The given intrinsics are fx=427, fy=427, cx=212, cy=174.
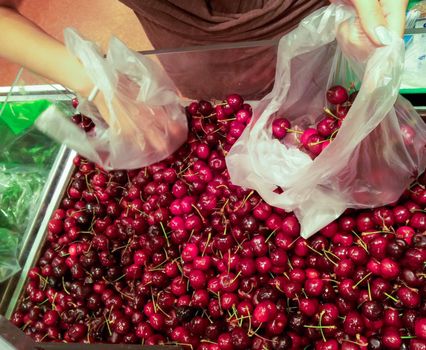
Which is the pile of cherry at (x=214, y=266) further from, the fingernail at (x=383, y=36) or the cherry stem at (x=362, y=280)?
the fingernail at (x=383, y=36)

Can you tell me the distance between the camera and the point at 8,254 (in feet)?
4.46

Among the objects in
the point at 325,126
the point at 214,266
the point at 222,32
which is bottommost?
the point at 214,266

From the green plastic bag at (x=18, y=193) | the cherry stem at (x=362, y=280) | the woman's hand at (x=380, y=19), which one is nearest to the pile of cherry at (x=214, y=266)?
the cherry stem at (x=362, y=280)

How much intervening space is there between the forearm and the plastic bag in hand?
→ 1.3 inches

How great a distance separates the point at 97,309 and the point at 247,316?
445mm

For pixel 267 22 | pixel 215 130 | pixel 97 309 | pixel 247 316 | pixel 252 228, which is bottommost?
pixel 97 309

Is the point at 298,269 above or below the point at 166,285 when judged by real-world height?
above

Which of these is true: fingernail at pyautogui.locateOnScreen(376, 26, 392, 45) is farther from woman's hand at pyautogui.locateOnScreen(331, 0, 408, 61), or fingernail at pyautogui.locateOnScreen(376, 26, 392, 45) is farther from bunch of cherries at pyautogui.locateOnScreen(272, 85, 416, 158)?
bunch of cherries at pyautogui.locateOnScreen(272, 85, 416, 158)

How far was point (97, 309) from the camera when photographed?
121 centimetres

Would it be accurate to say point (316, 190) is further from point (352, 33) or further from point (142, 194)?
point (142, 194)

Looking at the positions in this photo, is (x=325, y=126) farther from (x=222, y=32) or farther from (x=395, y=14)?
(x=222, y=32)

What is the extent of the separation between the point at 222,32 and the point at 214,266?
2.41ft

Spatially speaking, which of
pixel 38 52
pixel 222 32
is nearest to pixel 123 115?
pixel 38 52

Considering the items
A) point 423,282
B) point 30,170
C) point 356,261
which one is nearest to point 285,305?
point 356,261
